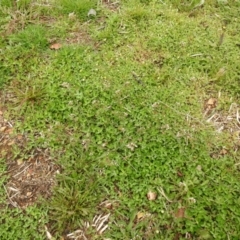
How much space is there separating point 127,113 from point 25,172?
1.00 meters

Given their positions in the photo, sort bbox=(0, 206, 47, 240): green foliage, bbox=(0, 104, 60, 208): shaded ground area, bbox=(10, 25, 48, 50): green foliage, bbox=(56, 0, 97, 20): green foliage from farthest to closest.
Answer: bbox=(56, 0, 97, 20): green foliage
bbox=(10, 25, 48, 50): green foliage
bbox=(0, 104, 60, 208): shaded ground area
bbox=(0, 206, 47, 240): green foliage

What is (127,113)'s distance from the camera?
2918 mm

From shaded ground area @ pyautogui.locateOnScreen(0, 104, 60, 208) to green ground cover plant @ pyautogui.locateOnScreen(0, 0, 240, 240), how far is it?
0.18 ft

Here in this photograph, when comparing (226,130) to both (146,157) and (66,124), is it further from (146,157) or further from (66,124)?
(66,124)

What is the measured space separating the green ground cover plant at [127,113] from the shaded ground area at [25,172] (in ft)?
0.18

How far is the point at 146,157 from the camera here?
2.70 metres

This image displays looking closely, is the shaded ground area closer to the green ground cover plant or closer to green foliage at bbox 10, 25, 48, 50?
the green ground cover plant

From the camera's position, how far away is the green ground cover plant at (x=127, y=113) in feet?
8.04

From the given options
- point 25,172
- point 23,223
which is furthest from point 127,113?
point 23,223

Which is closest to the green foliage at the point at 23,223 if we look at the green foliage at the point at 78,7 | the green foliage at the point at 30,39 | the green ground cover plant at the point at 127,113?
the green ground cover plant at the point at 127,113

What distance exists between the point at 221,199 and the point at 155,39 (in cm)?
176

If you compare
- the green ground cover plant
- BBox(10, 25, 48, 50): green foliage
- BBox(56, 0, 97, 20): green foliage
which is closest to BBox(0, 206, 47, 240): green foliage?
the green ground cover plant

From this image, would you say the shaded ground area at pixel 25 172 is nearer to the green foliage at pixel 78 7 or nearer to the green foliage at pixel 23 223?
the green foliage at pixel 23 223

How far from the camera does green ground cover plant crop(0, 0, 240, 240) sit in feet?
8.04
